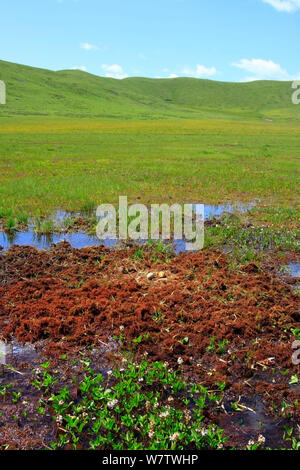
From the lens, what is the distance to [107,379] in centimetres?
536

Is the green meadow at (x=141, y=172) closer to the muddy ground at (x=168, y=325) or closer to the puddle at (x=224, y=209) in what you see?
the puddle at (x=224, y=209)

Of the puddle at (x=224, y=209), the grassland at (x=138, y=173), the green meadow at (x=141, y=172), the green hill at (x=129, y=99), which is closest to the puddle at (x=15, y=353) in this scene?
the green meadow at (x=141, y=172)

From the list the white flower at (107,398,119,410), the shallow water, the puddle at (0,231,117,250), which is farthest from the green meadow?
the white flower at (107,398,119,410)

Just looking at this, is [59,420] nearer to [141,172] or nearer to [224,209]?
[224,209]

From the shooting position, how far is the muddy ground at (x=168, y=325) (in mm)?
4852

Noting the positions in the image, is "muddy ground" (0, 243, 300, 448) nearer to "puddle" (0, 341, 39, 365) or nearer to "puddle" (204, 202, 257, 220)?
"puddle" (0, 341, 39, 365)

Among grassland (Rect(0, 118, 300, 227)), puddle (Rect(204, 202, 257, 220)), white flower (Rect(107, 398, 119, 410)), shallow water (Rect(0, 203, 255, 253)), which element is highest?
grassland (Rect(0, 118, 300, 227))

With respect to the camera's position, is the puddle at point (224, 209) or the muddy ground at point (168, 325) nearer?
the muddy ground at point (168, 325)

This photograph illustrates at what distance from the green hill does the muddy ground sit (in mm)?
73656

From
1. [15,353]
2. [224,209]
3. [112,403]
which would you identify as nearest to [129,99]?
[224,209]

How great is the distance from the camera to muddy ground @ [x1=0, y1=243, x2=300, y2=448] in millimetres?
4852

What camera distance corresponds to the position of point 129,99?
143m

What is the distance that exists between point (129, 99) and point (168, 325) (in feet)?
478

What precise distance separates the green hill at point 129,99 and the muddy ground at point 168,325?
7366 cm
